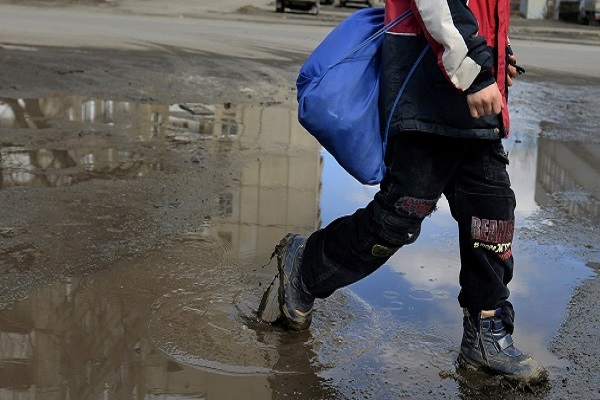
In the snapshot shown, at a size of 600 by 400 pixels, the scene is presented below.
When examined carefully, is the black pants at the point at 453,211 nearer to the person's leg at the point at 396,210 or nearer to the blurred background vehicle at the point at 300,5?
the person's leg at the point at 396,210

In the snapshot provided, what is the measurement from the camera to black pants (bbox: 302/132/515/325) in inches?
121

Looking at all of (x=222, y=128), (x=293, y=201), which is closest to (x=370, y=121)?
(x=293, y=201)

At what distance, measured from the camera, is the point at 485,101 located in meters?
2.86

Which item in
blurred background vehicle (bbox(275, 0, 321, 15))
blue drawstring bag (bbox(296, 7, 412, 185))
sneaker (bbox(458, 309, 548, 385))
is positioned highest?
blurred background vehicle (bbox(275, 0, 321, 15))

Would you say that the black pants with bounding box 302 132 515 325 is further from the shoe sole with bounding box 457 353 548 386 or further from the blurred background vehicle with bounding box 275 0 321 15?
the blurred background vehicle with bounding box 275 0 321 15

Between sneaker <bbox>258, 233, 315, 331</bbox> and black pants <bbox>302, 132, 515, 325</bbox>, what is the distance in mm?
209

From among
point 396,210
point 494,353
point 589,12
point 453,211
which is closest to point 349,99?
point 396,210

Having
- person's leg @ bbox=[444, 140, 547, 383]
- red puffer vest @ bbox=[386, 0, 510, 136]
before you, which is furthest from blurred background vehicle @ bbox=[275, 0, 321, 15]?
red puffer vest @ bbox=[386, 0, 510, 136]

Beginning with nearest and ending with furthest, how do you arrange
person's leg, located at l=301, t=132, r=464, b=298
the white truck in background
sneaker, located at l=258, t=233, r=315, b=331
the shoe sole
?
person's leg, located at l=301, t=132, r=464, b=298, the shoe sole, sneaker, located at l=258, t=233, r=315, b=331, the white truck in background

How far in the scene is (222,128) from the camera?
7.14 meters

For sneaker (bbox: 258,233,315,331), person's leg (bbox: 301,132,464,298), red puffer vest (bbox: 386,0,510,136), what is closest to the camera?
red puffer vest (bbox: 386,0,510,136)

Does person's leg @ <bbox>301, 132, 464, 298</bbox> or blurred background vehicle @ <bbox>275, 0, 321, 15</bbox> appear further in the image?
blurred background vehicle @ <bbox>275, 0, 321, 15</bbox>

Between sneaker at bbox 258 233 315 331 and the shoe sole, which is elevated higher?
sneaker at bbox 258 233 315 331

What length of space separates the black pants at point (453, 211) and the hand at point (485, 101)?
0.19 m
